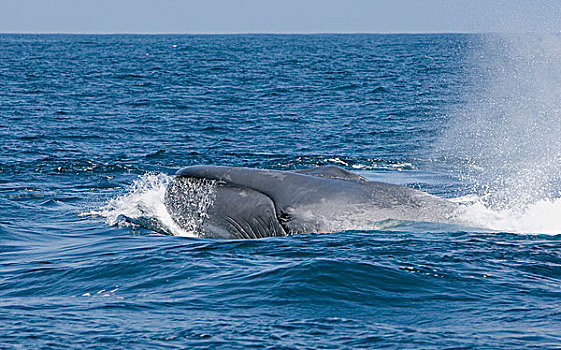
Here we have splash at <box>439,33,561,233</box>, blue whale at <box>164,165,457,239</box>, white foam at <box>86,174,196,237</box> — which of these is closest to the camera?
blue whale at <box>164,165,457,239</box>

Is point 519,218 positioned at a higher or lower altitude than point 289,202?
higher

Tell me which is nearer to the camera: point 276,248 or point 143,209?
point 276,248

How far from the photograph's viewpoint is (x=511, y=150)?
2266 cm

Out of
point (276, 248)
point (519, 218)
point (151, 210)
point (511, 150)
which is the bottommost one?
point (276, 248)

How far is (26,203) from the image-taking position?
14.2 meters

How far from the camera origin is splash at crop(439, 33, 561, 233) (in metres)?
10.9

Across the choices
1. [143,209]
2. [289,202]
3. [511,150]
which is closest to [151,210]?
[143,209]

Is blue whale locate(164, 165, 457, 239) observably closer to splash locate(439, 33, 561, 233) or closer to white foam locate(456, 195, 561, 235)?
white foam locate(456, 195, 561, 235)

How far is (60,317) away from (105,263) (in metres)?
2.00

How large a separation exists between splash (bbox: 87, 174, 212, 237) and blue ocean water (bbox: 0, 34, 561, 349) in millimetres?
60

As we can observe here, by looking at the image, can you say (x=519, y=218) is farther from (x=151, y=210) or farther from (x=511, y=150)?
(x=511, y=150)

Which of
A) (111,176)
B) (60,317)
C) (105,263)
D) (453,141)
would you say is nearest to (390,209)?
(105,263)

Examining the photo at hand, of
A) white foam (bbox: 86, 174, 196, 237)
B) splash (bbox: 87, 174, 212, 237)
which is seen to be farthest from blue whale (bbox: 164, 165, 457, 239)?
white foam (bbox: 86, 174, 196, 237)

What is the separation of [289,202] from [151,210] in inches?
113
